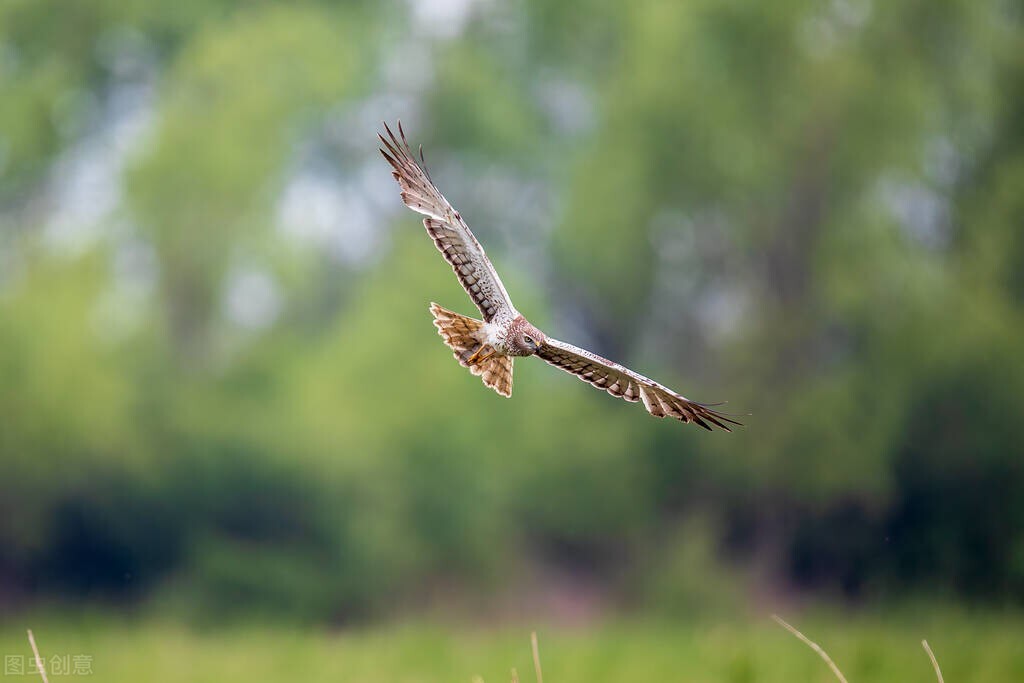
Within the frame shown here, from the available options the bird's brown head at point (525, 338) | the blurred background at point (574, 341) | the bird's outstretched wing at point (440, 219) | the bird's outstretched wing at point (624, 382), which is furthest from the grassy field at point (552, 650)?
the bird's outstretched wing at point (440, 219)

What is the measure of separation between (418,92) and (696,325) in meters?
6.26

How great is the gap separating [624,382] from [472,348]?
29.8 inches

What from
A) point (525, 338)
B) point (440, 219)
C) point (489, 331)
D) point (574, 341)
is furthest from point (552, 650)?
point (440, 219)

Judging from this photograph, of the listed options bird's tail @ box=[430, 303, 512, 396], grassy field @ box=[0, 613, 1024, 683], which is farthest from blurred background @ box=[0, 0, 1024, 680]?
bird's tail @ box=[430, 303, 512, 396]

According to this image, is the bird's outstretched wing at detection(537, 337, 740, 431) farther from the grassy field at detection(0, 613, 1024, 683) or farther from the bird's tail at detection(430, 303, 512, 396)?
the grassy field at detection(0, 613, 1024, 683)

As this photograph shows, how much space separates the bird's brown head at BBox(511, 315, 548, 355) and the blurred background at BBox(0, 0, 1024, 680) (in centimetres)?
1404

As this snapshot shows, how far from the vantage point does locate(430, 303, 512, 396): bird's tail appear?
22.7 feet

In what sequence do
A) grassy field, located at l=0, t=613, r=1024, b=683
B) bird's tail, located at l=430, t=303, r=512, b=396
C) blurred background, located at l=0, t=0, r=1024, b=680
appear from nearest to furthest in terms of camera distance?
bird's tail, located at l=430, t=303, r=512, b=396
grassy field, located at l=0, t=613, r=1024, b=683
blurred background, located at l=0, t=0, r=1024, b=680

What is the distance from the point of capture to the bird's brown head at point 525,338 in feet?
22.1

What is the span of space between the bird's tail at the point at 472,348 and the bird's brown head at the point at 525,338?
0.18 meters

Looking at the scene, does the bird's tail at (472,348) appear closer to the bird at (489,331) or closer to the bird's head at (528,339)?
the bird at (489,331)

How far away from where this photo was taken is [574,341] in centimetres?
2248

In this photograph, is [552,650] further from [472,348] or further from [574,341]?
[472,348]

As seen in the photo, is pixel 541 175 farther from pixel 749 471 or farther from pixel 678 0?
pixel 749 471
